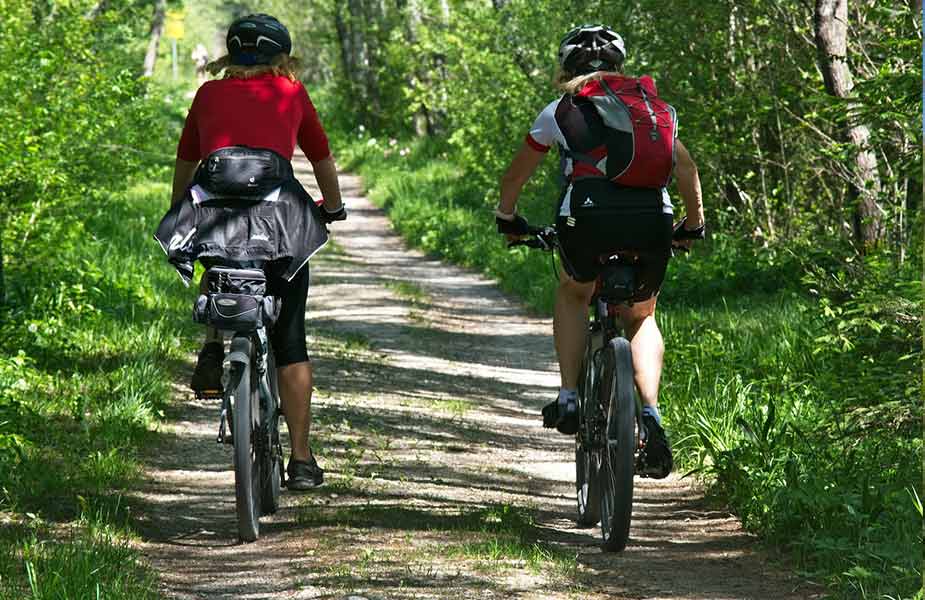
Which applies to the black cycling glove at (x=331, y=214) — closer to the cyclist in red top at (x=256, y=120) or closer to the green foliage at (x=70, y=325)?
the cyclist in red top at (x=256, y=120)

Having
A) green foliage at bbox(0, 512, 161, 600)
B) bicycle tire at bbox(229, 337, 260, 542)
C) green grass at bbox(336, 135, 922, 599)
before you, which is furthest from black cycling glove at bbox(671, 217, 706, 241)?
green foliage at bbox(0, 512, 161, 600)

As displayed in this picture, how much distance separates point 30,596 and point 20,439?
222 cm

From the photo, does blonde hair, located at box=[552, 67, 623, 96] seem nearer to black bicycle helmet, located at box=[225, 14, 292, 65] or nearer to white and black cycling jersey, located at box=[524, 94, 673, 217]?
white and black cycling jersey, located at box=[524, 94, 673, 217]

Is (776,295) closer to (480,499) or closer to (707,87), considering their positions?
(707,87)

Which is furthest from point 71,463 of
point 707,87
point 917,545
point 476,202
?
point 476,202

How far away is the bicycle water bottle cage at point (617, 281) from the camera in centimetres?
504

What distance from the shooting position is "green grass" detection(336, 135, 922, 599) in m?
4.80

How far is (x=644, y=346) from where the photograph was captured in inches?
209

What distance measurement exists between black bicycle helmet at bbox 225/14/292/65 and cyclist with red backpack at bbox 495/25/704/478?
1.06 metres

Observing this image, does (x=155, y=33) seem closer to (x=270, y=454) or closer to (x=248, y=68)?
(x=248, y=68)

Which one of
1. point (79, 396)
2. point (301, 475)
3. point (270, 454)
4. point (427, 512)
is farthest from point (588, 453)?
point (79, 396)

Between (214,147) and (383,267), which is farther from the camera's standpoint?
(383,267)

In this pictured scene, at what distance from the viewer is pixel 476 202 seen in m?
20.9

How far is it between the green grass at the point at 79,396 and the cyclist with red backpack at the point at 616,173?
2.04 metres
